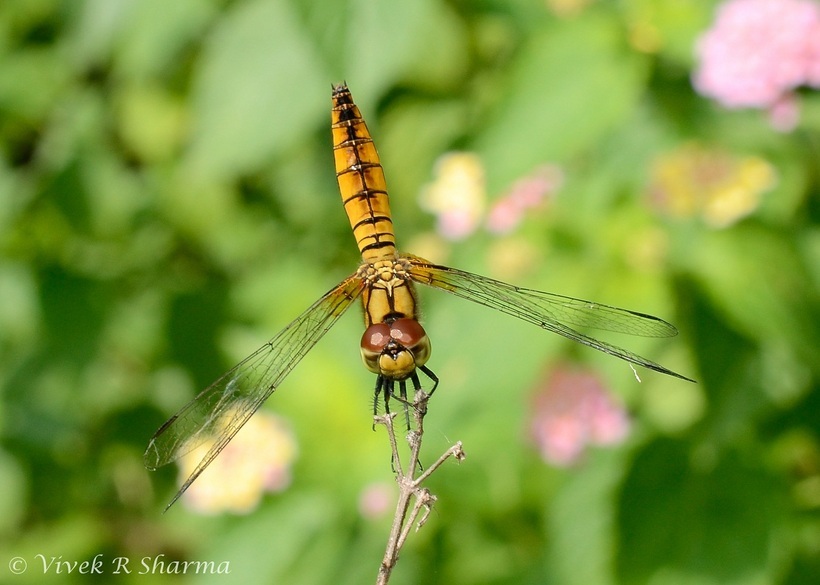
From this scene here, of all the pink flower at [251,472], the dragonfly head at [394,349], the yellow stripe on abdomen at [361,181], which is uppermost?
the pink flower at [251,472]

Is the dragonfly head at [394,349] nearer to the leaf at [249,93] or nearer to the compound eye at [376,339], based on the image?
the compound eye at [376,339]

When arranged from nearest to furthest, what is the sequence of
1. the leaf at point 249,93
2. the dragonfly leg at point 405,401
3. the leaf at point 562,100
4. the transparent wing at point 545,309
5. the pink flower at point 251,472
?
the dragonfly leg at point 405,401 → the transparent wing at point 545,309 → the leaf at point 562,100 → the pink flower at point 251,472 → the leaf at point 249,93

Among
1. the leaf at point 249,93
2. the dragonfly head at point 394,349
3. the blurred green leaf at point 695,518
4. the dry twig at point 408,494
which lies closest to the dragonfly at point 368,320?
the dragonfly head at point 394,349

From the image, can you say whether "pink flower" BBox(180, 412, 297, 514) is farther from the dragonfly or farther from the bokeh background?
the dragonfly

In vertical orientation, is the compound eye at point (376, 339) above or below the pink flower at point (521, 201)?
below

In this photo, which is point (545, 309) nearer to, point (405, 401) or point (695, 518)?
point (405, 401)

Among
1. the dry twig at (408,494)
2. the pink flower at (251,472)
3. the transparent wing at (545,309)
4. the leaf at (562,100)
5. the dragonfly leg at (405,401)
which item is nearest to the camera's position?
the dry twig at (408,494)
